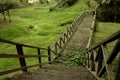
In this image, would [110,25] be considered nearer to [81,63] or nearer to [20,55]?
[81,63]

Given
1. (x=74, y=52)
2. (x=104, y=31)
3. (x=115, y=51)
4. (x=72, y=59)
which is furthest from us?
(x=104, y=31)

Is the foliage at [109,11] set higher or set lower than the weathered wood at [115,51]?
lower

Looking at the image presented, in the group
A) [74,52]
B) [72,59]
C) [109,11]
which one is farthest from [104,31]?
[72,59]

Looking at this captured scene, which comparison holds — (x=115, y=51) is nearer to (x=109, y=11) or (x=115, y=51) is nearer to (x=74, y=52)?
(x=74, y=52)

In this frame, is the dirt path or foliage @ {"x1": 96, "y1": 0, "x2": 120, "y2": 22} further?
Result: foliage @ {"x1": 96, "y1": 0, "x2": 120, "y2": 22}

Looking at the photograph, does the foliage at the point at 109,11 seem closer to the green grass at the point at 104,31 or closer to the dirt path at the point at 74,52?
the green grass at the point at 104,31

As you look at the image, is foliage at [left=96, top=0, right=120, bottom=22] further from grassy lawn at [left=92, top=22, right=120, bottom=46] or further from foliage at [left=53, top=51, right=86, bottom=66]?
foliage at [left=53, top=51, right=86, bottom=66]

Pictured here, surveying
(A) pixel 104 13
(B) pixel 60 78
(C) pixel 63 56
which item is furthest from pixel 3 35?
(B) pixel 60 78

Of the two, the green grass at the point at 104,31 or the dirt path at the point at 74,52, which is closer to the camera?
the dirt path at the point at 74,52

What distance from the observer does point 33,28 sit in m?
39.5

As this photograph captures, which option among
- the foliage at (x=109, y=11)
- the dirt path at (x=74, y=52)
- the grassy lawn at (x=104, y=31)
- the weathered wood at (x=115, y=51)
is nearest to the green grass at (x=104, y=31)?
the grassy lawn at (x=104, y=31)

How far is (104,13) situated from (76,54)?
1598 centimetres

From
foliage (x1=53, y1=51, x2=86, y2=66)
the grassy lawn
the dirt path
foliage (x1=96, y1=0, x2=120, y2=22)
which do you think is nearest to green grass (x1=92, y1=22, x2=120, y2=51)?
the grassy lawn

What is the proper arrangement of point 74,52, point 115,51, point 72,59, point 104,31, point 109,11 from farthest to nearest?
point 109,11 < point 104,31 < point 74,52 < point 72,59 < point 115,51
